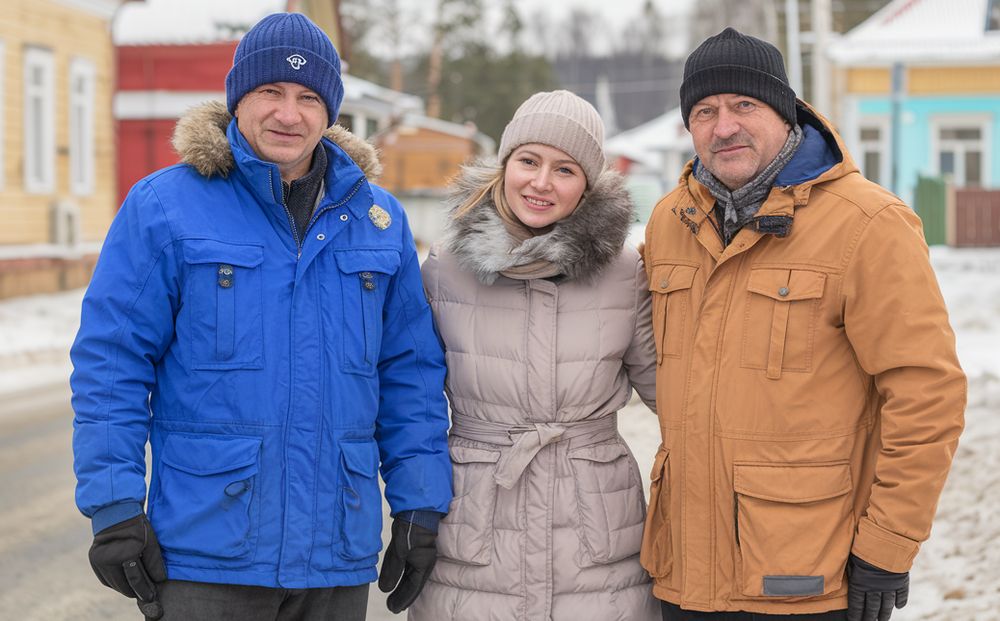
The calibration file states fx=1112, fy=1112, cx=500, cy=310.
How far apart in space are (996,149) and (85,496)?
24329 mm

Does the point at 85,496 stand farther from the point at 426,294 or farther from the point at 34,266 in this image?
the point at 34,266

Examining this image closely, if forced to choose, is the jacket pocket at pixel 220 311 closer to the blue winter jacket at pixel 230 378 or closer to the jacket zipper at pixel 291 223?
the blue winter jacket at pixel 230 378

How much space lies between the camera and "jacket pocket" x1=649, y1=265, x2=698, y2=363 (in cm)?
300

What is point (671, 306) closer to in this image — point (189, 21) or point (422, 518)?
point (422, 518)

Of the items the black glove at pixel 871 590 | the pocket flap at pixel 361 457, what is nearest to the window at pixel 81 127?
the pocket flap at pixel 361 457

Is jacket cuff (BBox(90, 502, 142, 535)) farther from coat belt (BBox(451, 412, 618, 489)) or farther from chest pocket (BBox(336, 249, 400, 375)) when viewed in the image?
coat belt (BBox(451, 412, 618, 489))

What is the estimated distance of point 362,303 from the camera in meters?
2.92

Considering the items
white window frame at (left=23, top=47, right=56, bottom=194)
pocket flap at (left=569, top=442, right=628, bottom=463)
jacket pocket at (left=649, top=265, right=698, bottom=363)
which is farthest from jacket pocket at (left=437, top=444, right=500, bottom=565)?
white window frame at (left=23, top=47, right=56, bottom=194)

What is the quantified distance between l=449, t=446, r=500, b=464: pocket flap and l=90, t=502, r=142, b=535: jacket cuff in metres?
0.94

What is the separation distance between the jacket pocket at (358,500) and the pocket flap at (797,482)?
0.97 m

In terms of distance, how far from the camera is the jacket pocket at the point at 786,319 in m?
2.77

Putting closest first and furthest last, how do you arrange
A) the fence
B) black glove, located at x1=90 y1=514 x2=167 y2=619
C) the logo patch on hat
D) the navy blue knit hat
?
1. black glove, located at x1=90 y1=514 x2=167 y2=619
2. the navy blue knit hat
3. the logo patch on hat
4. the fence

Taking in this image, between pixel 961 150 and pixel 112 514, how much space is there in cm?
2428

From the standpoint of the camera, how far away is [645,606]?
3.16 meters
